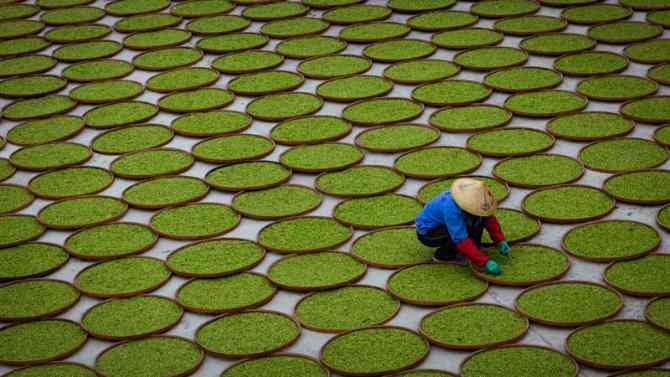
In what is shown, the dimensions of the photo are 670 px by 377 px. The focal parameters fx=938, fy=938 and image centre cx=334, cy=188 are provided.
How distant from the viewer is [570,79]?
259 inches

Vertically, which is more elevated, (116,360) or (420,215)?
(420,215)

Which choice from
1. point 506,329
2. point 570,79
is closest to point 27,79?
point 570,79

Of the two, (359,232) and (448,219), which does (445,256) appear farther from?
(359,232)

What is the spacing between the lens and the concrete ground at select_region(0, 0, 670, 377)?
4.23 m

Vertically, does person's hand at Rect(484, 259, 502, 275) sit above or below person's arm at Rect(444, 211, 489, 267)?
below

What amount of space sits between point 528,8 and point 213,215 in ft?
11.8

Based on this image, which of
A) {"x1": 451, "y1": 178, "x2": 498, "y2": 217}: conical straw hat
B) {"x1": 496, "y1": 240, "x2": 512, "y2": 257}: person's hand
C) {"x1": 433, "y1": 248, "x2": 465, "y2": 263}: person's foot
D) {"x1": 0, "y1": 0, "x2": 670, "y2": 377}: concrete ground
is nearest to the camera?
{"x1": 0, "y1": 0, "x2": 670, "y2": 377}: concrete ground

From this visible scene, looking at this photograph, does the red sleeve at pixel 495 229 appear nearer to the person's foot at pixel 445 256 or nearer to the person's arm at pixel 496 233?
the person's arm at pixel 496 233

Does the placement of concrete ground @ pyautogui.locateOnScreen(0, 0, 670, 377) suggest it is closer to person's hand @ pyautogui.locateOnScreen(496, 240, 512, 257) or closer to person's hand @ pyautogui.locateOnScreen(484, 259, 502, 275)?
person's hand @ pyautogui.locateOnScreen(484, 259, 502, 275)

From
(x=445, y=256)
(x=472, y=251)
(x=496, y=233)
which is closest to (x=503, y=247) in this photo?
→ (x=496, y=233)

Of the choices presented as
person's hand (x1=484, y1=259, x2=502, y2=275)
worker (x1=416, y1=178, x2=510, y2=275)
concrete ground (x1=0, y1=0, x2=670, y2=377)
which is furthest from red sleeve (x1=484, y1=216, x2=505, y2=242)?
concrete ground (x1=0, y1=0, x2=670, y2=377)

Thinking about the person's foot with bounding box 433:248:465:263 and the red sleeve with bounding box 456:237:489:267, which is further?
the person's foot with bounding box 433:248:465:263

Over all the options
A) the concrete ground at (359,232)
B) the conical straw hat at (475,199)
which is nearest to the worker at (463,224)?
the conical straw hat at (475,199)

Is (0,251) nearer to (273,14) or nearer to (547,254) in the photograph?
(547,254)
